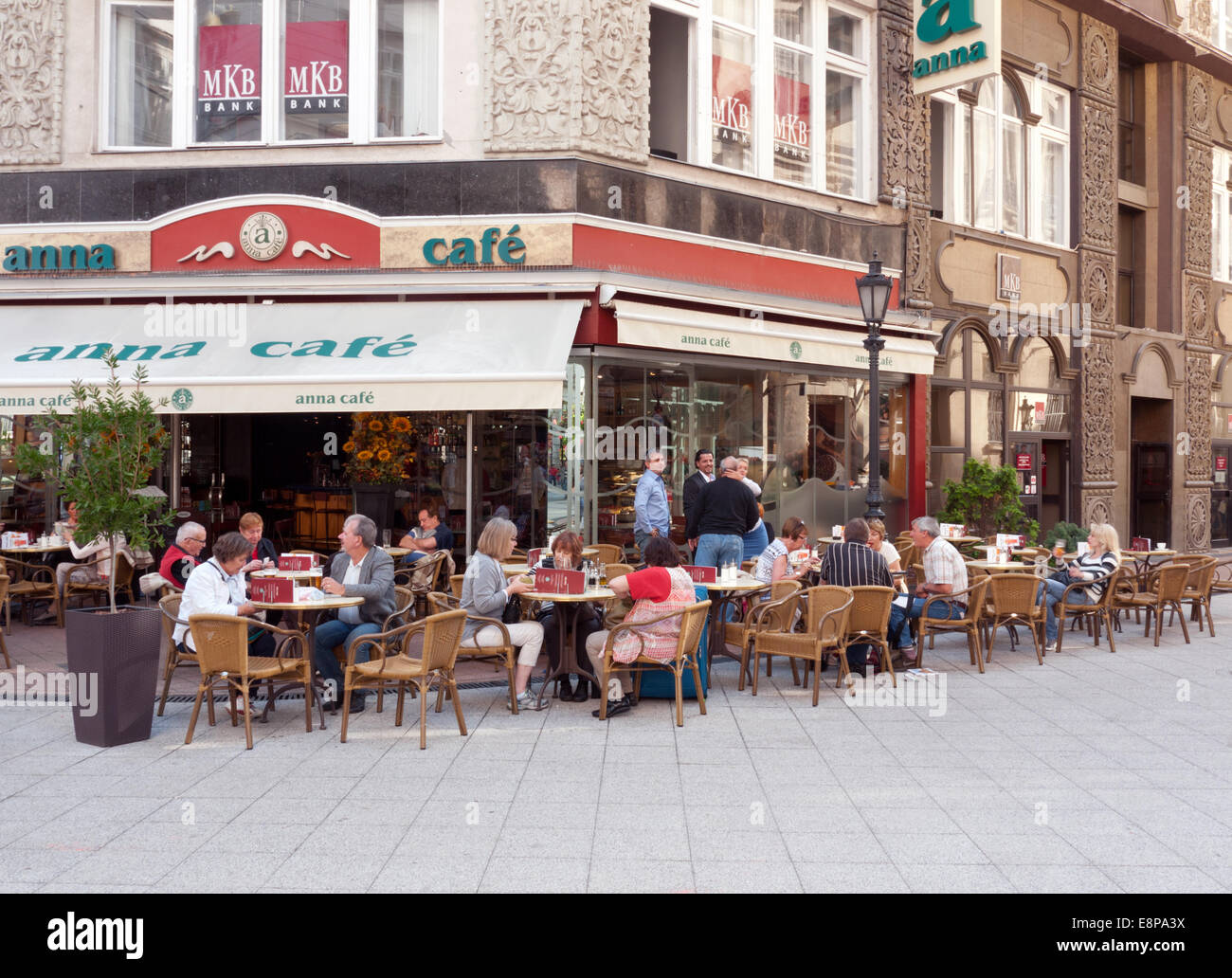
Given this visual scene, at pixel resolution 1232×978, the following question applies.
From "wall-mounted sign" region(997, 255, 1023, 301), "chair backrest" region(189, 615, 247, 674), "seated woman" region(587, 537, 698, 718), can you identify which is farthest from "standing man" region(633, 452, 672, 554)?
"wall-mounted sign" region(997, 255, 1023, 301)

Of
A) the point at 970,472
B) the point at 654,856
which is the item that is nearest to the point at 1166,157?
the point at 970,472

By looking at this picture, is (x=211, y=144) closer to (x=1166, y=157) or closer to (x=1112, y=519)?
(x=1112, y=519)

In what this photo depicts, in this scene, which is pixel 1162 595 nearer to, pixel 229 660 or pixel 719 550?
pixel 719 550

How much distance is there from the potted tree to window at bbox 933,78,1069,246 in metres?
13.0

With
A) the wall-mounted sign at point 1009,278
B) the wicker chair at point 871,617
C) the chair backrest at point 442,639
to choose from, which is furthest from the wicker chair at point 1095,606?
the wall-mounted sign at point 1009,278

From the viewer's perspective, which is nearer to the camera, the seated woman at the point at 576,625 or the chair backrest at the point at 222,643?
the chair backrest at the point at 222,643

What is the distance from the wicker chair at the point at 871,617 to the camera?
833cm

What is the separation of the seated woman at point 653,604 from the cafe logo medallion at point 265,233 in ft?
21.9

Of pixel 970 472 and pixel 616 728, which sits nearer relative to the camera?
pixel 616 728

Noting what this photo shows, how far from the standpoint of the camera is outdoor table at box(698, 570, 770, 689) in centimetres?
848

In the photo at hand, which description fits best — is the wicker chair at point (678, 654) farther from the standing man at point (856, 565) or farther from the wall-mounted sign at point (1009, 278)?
the wall-mounted sign at point (1009, 278)

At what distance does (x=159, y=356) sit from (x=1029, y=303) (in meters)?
13.1

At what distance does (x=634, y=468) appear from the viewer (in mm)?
12352

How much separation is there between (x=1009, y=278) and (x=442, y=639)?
1317 cm
